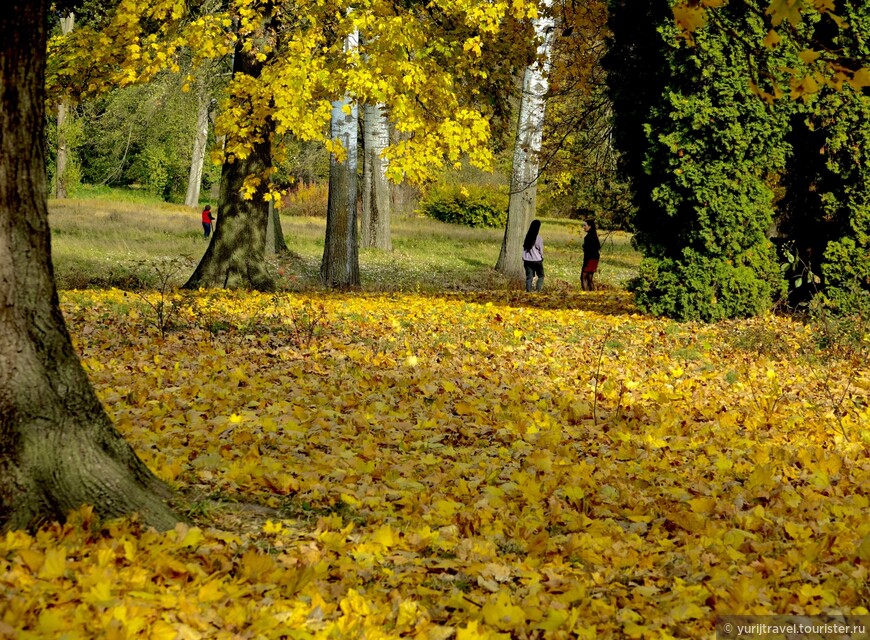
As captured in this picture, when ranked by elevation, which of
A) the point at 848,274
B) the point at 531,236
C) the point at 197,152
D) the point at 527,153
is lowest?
the point at 848,274

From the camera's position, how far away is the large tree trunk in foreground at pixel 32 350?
11.7 ft

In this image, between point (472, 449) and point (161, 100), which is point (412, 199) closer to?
point (161, 100)

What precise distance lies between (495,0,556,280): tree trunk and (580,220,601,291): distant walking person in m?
1.60

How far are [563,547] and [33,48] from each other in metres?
3.37

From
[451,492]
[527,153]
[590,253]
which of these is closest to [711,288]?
[451,492]

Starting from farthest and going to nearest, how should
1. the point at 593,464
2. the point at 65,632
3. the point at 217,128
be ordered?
the point at 217,128, the point at 593,464, the point at 65,632

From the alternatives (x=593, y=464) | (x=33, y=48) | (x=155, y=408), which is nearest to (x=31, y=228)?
(x=33, y=48)

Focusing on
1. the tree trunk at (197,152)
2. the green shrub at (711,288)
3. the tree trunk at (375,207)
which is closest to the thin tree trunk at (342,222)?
the green shrub at (711,288)

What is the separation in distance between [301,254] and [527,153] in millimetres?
8605

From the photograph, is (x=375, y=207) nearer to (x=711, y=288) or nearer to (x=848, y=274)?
(x=711, y=288)

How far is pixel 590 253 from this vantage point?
18625 mm

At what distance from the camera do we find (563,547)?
4320 millimetres

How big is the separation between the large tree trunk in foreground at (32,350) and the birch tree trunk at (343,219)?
12527 mm

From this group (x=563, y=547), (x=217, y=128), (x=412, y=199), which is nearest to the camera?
(x=563, y=547)
